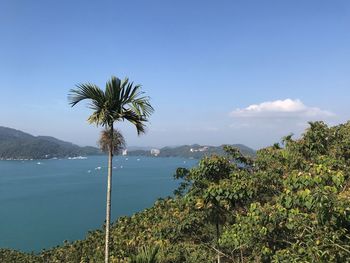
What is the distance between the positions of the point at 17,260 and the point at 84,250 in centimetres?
969

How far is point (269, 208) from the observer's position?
15.6 feet

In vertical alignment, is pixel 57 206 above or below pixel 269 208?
below

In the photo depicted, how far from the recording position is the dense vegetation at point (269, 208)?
3910 millimetres

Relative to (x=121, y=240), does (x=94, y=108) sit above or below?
above

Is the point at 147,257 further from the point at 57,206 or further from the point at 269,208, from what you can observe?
the point at 57,206

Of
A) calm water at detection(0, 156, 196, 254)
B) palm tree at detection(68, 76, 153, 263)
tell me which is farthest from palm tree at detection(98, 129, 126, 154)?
calm water at detection(0, 156, 196, 254)

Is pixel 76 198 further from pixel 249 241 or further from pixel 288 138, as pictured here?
pixel 249 241

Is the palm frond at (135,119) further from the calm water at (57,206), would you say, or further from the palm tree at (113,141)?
the calm water at (57,206)

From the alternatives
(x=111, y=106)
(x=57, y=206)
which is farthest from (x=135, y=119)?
(x=57, y=206)

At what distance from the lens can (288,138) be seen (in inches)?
464

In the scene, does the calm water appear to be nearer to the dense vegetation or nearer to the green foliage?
the dense vegetation

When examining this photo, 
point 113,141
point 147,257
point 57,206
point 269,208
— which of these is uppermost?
point 113,141

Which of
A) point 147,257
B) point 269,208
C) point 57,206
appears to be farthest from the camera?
point 57,206

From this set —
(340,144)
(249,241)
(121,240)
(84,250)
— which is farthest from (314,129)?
(84,250)
